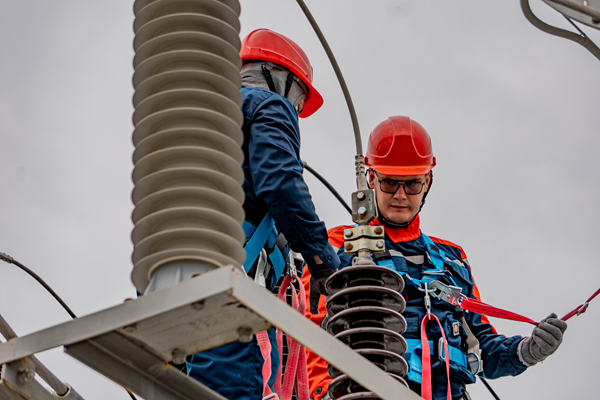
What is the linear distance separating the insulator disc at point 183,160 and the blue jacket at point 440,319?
3.11 meters

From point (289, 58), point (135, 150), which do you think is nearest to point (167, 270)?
point (135, 150)

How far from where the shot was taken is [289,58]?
16.7 feet

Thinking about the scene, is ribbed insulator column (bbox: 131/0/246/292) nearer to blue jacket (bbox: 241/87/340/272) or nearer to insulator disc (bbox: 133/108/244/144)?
insulator disc (bbox: 133/108/244/144)

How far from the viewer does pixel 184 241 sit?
2316 mm

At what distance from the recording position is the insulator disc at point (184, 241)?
2.30 m

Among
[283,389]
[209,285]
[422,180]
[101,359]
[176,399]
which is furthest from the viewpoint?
[422,180]

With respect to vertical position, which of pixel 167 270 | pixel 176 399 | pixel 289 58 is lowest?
pixel 176 399

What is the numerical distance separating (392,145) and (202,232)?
4.82 meters

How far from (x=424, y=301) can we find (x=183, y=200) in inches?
135

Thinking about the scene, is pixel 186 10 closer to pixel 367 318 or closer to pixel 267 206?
pixel 267 206

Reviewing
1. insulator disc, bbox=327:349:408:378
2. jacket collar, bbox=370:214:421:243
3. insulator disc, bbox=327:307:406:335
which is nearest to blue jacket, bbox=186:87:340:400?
insulator disc, bbox=327:307:406:335

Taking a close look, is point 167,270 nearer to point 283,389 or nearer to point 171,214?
point 171,214

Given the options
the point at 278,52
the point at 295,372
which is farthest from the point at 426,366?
the point at 278,52

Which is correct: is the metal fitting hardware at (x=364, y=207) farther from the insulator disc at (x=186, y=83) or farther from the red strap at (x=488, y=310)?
the red strap at (x=488, y=310)
